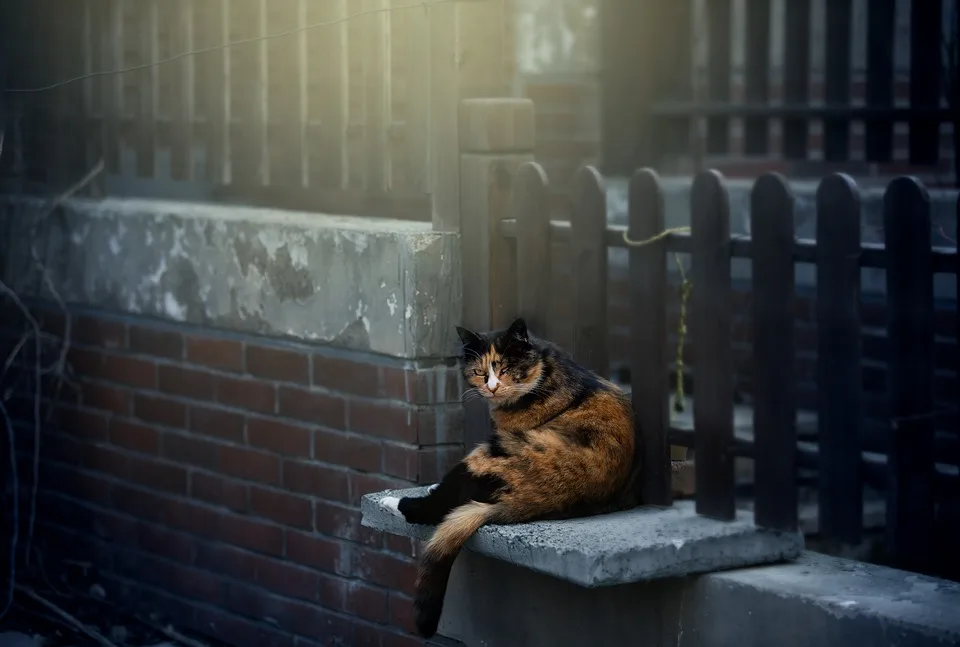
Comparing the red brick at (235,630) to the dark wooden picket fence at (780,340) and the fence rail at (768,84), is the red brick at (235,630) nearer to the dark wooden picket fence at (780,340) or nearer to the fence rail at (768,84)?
the dark wooden picket fence at (780,340)

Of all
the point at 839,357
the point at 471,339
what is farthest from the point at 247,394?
the point at 839,357

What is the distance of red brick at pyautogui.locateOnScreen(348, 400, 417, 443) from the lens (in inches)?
168

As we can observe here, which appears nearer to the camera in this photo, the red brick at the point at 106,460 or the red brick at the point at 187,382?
the red brick at the point at 187,382

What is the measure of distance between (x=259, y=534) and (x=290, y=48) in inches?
64.3

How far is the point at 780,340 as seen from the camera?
3.64 m

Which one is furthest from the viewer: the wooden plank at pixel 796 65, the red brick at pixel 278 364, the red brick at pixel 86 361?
the wooden plank at pixel 796 65

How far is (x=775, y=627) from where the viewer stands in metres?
3.49

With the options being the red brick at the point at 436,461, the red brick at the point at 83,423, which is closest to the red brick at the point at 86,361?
the red brick at the point at 83,423

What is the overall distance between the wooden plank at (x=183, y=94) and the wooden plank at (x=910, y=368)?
2.79 meters

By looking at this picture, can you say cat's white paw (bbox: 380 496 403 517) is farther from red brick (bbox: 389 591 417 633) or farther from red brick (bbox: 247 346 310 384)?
red brick (bbox: 247 346 310 384)

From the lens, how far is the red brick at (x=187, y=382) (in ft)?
16.5

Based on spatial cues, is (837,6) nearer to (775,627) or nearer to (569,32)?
(569,32)

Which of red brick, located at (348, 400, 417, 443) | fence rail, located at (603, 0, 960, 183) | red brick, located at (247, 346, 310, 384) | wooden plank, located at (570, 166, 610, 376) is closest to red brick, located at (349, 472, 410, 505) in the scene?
red brick, located at (348, 400, 417, 443)

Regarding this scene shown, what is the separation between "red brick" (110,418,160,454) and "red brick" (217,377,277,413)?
47 cm
